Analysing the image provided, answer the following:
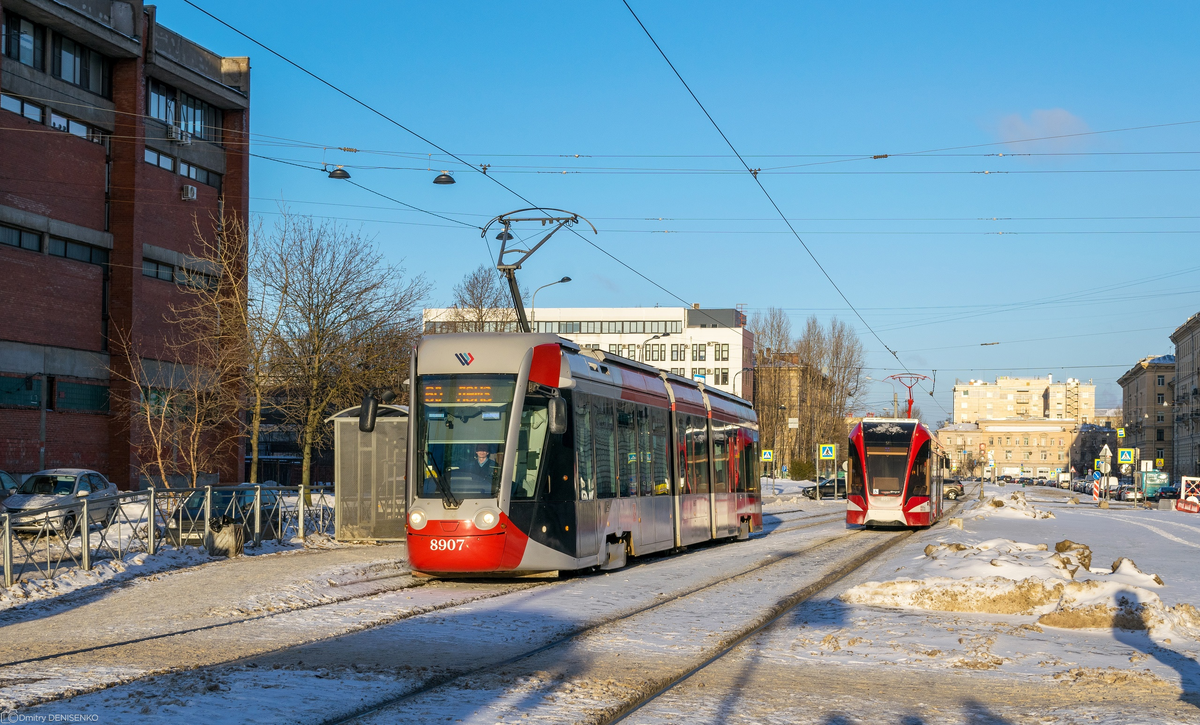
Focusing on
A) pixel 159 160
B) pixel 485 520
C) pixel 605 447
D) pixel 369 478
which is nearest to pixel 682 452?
pixel 605 447

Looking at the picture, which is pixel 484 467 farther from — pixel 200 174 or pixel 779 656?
pixel 200 174

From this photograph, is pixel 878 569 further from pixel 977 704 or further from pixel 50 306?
pixel 50 306

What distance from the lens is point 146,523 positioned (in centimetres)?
1828

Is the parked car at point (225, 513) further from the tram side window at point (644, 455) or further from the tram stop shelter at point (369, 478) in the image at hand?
the tram side window at point (644, 455)

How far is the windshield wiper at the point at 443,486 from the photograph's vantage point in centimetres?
1434

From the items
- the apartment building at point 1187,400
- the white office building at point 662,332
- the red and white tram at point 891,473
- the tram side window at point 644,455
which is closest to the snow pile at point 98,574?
the tram side window at point 644,455

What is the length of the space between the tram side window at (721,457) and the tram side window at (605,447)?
6.17 metres

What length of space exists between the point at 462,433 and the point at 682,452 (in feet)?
22.8

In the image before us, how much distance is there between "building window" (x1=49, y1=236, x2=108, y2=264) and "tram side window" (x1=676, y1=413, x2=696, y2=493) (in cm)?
2650

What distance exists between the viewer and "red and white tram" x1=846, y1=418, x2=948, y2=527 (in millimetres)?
30359

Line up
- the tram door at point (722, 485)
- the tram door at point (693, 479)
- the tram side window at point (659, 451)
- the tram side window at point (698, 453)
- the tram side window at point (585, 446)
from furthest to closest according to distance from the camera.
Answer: the tram door at point (722, 485)
the tram side window at point (698, 453)
the tram door at point (693, 479)
the tram side window at point (659, 451)
the tram side window at point (585, 446)

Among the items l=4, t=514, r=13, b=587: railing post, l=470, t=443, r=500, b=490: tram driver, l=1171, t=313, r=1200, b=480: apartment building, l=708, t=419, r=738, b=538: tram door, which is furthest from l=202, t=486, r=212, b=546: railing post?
l=1171, t=313, r=1200, b=480: apartment building

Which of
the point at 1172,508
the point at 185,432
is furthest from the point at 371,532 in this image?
the point at 1172,508

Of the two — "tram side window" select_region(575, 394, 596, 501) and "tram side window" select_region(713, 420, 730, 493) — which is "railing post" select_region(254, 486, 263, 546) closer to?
"tram side window" select_region(575, 394, 596, 501)
